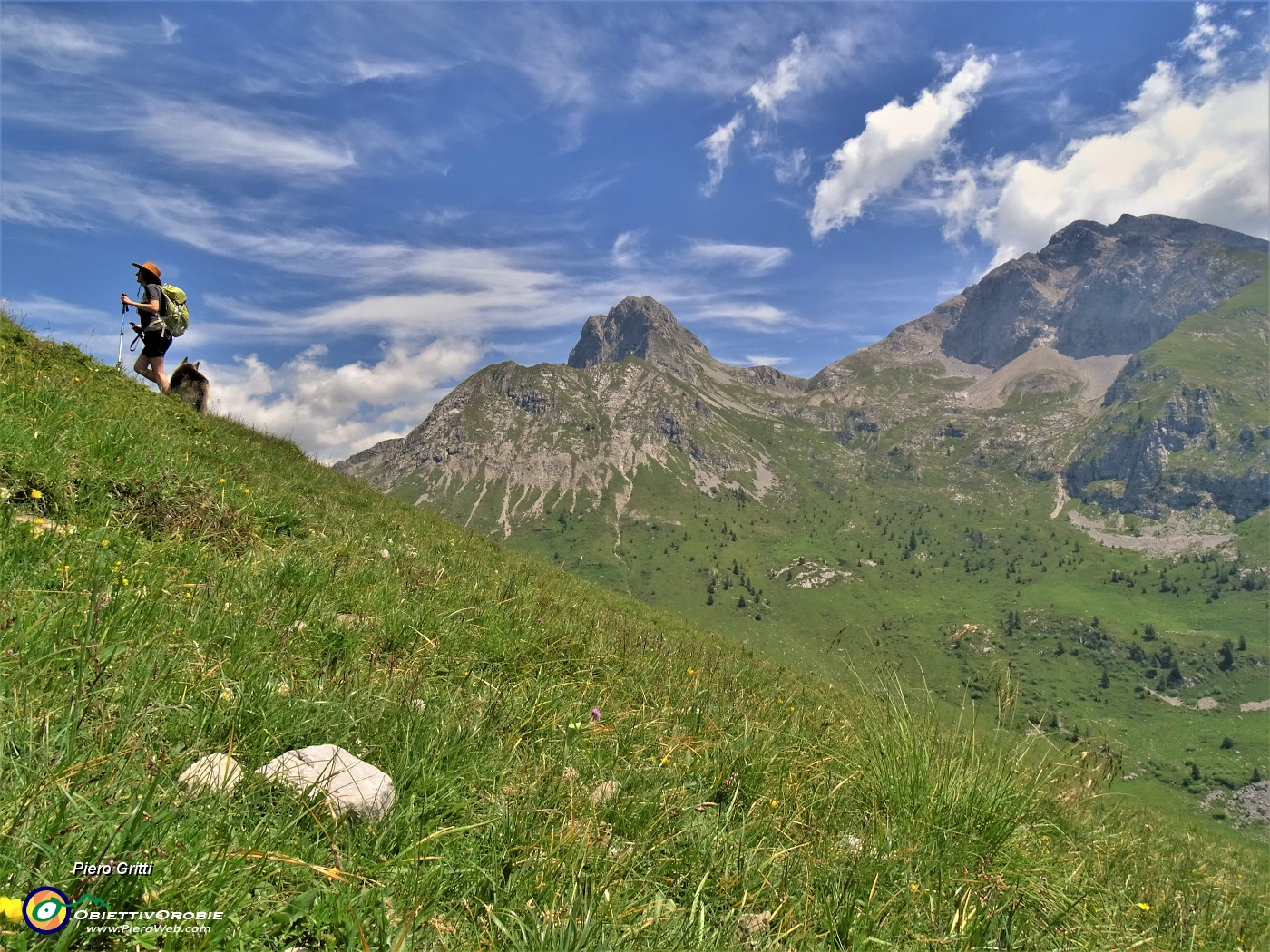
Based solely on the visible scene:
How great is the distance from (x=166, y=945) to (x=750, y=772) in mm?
3890

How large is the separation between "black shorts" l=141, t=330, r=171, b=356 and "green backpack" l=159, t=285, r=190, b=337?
0.23 meters

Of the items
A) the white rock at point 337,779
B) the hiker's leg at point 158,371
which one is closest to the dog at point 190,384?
the hiker's leg at point 158,371

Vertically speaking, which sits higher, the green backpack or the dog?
the green backpack

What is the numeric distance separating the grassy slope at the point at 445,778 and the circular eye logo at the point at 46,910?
5 cm

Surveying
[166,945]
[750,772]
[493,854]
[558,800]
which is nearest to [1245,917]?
[750,772]

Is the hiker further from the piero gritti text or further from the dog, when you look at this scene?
the piero gritti text

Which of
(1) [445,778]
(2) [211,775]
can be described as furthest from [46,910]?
(1) [445,778]

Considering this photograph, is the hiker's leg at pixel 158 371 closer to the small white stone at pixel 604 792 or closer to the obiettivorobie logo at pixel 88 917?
the small white stone at pixel 604 792

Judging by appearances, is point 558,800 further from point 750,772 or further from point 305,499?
point 305,499

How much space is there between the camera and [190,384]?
1695 centimetres

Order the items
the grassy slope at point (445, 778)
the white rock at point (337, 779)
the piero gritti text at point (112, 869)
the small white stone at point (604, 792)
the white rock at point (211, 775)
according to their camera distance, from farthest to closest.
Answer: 1. the small white stone at point (604, 792)
2. the white rock at point (337, 779)
3. the white rock at point (211, 775)
4. the grassy slope at point (445, 778)
5. the piero gritti text at point (112, 869)

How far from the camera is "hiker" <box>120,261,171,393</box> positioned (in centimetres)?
1545

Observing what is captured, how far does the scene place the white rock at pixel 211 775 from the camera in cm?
266

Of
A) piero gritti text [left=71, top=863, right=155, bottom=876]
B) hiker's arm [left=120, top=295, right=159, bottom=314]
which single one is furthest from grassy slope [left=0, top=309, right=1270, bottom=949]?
hiker's arm [left=120, top=295, right=159, bottom=314]
